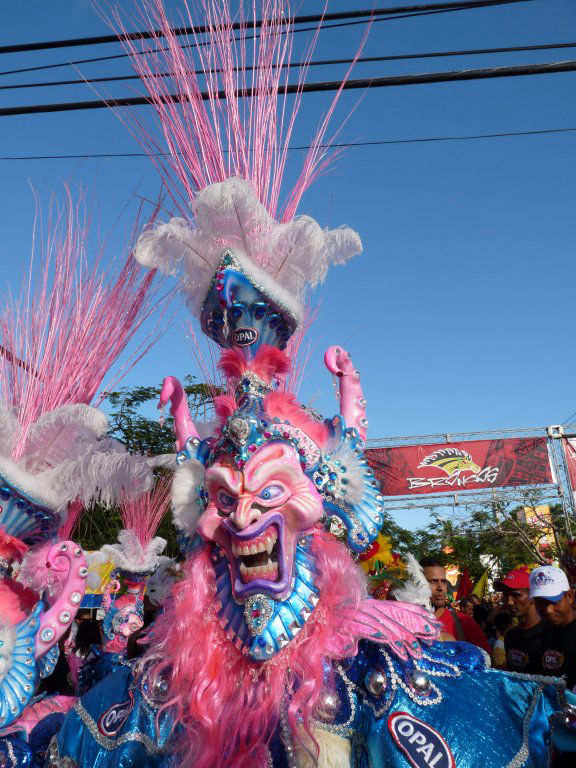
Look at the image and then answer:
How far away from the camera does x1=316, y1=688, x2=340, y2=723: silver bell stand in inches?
74.4

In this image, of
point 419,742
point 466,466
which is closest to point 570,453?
point 466,466

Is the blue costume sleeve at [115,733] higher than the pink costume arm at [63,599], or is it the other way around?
the pink costume arm at [63,599]

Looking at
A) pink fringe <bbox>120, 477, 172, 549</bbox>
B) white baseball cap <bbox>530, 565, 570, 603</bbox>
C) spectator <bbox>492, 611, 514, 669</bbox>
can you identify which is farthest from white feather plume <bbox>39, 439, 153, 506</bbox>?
spectator <bbox>492, 611, 514, 669</bbox>

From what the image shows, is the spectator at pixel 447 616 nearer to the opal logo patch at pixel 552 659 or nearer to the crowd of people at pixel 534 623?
the crowd of people at pixel 534 623

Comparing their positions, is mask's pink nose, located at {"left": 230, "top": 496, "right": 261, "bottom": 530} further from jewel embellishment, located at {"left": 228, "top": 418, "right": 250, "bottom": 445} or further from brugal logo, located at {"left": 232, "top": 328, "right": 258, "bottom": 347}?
brugal logo, located at {"left": 232, "top": 328, "right": 258, "bottom": 347}

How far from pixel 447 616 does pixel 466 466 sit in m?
14.7

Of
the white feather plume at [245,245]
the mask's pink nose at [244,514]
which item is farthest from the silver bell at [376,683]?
the white feather plume at [245,245]

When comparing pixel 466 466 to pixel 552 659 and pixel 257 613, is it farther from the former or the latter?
pixel 257 613

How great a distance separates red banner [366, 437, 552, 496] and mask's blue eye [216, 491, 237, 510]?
1642 cm

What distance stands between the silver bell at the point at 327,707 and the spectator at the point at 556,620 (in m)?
1.59

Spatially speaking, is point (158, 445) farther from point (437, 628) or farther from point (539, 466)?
point (539, 466)

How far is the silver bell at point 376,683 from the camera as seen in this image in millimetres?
1854

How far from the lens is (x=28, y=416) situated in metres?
3.11

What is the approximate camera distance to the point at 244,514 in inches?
77.9
